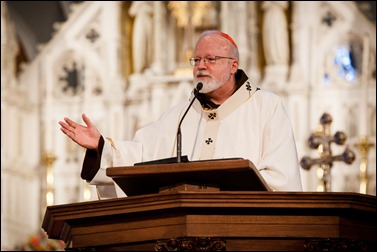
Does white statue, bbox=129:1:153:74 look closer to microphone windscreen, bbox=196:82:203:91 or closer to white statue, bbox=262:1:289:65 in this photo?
white statue, bbox=262:1:289:65

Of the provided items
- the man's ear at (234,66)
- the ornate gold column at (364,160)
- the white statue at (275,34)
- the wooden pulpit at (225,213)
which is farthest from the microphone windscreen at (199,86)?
the white statue at (275,34)

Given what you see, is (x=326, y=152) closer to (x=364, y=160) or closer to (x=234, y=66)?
(x=364, y=160)

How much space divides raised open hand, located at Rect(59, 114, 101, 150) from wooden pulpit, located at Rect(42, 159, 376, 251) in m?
0.56

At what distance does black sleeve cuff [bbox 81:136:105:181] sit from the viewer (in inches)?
263

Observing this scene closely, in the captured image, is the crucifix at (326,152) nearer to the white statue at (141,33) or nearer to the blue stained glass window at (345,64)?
the blue stained glass window at (345,64)

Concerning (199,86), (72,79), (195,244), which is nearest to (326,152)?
(72,79)

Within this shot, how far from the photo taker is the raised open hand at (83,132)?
6.46m

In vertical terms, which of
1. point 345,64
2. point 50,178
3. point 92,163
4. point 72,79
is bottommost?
point 92,163

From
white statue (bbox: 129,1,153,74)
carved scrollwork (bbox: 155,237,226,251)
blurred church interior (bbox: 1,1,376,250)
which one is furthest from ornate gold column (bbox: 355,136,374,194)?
carved scrollwork (bbox: 155,237,226,251)

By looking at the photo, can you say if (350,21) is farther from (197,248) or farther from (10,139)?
(197,248)

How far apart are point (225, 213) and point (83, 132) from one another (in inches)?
43.3

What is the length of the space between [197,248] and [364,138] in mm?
9100

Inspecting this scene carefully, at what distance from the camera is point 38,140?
1678 cm

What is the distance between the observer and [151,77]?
15820 mm
